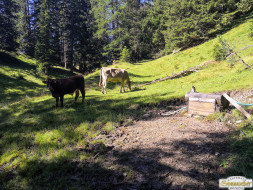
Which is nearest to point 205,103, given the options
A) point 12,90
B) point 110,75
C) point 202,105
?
point 202,105

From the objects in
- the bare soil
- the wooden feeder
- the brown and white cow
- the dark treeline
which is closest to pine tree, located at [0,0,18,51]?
the dark treeline

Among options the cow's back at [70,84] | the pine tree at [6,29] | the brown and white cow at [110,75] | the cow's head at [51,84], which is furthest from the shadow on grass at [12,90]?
the pine tree at [6,29]

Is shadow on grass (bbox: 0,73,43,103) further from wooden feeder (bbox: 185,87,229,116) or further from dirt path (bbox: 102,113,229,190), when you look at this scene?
wooden feeder (bbox: 185,87,229,116)

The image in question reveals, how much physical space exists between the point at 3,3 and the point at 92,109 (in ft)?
156

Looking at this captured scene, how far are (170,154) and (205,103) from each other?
3437 millimetres

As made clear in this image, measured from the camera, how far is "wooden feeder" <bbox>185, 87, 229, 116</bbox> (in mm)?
6582

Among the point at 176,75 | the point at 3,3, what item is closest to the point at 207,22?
the point at 176,75

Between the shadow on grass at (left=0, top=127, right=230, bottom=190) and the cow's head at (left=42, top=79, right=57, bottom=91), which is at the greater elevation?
the cow's head at (left=42, top=79, right=57, bottom=91)

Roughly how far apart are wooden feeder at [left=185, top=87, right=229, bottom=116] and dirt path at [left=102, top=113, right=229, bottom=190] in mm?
583

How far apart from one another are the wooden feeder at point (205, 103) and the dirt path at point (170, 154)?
0.58 meters

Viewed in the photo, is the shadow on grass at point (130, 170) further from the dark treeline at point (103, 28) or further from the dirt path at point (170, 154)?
the dark treeline at point (103, 28)

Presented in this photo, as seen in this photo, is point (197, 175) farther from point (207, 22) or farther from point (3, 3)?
point (3, 3)

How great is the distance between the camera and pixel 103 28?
4244 centimetres

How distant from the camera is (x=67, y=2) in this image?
168 feet
